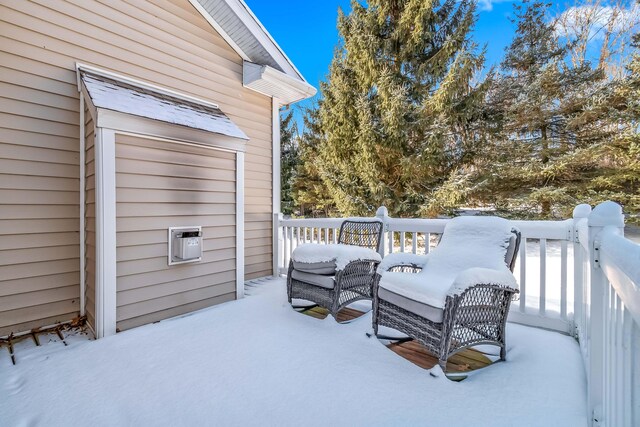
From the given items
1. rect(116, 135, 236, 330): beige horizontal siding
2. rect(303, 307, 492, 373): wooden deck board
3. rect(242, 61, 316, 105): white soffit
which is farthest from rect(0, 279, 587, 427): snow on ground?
rect(242, 61, 316, 105): white soffit

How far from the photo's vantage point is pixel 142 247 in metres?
3.13

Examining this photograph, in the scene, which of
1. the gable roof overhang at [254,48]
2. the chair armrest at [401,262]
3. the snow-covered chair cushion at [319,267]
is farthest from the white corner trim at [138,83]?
the chair armrest at [401,262]

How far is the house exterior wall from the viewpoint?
2.85 metres

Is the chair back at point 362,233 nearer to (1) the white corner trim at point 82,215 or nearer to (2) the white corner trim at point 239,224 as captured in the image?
(2) the white corner trim at point 239,224

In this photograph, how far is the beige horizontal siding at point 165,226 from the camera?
3014 mm

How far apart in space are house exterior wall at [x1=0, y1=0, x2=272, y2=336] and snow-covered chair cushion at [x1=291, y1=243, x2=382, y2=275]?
2168mm

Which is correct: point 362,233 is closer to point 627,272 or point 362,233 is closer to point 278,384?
point 278,384

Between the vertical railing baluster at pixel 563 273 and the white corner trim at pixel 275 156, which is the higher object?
the white corner trim at pixel 275 156

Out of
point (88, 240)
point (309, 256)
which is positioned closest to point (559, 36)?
point (309, 256)

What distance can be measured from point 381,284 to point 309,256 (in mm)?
950

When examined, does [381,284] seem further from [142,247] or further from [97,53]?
[97,53]

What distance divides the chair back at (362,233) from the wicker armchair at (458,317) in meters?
1.30

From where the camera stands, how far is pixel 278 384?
2.04 metres

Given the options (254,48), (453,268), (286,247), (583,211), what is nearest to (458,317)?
(453,268)
